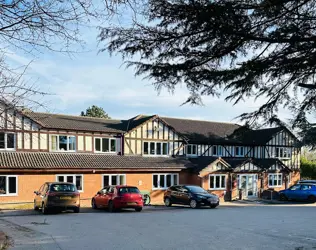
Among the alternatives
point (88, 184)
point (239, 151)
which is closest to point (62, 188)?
point (88, 184)

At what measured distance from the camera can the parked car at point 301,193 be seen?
3334 centimetres

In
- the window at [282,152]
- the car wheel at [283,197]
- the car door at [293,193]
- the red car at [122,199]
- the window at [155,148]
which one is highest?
the window at [155,148]

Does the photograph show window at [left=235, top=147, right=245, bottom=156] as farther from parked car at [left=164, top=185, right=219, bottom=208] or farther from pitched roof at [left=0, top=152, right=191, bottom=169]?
parked car at [left=164, top=185, right=219, bottom=208]

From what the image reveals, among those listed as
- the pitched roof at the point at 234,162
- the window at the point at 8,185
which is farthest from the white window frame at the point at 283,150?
the window at the point at 8,185

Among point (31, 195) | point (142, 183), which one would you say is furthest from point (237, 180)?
point (31, 195)

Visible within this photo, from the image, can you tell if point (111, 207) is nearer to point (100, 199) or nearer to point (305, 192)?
point (100, 199)

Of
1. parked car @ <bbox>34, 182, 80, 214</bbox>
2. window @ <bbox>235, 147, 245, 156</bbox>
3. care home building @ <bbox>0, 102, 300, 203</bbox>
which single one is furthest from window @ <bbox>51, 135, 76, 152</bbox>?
window @ <bbox>235, 147, 245, 156</bbox>

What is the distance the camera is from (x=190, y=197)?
84.9ft

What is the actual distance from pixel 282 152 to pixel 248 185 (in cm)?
895

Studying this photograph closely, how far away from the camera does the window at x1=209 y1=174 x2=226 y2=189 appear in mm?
34406

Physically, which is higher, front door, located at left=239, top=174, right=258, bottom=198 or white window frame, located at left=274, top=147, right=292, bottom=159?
white window frame, located at left=274, top=147, right=292, bottom=159

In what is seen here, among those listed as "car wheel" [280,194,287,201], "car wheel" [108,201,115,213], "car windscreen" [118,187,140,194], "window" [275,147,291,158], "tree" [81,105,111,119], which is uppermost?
"tree" [81,105,111,119]

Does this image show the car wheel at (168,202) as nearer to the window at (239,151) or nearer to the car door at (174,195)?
the car door at (174,195)

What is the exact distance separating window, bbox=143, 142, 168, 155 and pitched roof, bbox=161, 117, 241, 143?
343cm
